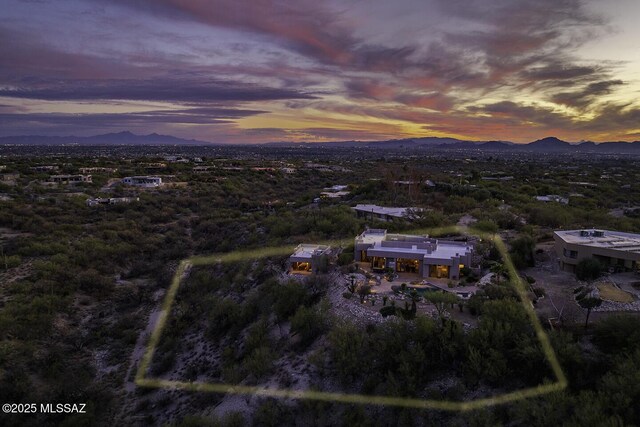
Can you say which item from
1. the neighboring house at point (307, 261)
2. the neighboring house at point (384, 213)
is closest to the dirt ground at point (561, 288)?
the neighboring house at point (307, 261)

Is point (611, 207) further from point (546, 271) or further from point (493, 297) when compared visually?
point (493, 297)

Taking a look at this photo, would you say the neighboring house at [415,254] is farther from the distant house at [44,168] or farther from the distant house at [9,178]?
the distant house at [44,168]

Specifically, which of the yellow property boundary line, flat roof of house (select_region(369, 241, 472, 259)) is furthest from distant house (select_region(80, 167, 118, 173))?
flat roof of house (select_region(369, 241, 472, 259))

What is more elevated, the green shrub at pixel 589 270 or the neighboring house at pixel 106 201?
the green shrub at pixel 589 270

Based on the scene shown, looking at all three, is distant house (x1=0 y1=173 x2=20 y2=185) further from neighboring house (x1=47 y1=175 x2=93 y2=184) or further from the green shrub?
the green shrub

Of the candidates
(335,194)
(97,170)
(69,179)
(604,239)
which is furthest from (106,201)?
(604,239)
